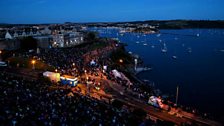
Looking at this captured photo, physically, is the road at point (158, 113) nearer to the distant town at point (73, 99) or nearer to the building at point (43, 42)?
the distant town at point (73, 99)

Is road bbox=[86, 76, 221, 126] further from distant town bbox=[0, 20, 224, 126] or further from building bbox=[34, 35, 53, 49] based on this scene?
building bbox=[34, 35, 53, 49]

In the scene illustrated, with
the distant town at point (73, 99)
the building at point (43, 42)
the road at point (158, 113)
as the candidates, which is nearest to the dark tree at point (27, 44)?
the distant town at point (73, 99)

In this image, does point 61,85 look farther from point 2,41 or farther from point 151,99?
point 2,41

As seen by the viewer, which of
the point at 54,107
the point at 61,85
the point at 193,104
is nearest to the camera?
the point at 54,107

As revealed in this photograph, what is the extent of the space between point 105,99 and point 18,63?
16.2 meters

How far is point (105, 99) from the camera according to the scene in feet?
81.0

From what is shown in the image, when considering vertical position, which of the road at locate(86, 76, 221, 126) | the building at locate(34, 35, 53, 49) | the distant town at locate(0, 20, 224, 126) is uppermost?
the building at locate(34, 35, 53, 49)

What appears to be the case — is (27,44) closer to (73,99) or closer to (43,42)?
(43,42)

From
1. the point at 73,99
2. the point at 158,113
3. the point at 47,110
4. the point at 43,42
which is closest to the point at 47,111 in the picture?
the point at 47,110

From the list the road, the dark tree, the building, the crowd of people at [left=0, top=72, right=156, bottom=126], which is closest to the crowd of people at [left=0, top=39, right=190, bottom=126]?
the crowd of people at [left=0, top=72, right=156, bottom=126]

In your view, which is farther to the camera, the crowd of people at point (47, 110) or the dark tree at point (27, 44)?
the dark tree at point (27, 44)

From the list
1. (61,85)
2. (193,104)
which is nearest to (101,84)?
(61,85)

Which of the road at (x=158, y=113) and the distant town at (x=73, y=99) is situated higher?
the distant town at (x=73, y=99)

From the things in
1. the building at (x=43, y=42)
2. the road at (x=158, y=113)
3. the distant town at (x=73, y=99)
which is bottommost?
the road at (x=158, y=113)
